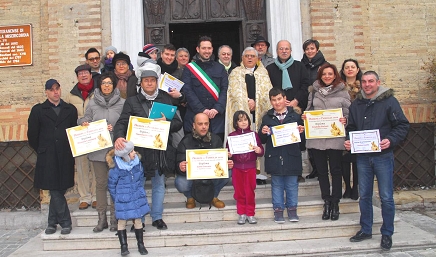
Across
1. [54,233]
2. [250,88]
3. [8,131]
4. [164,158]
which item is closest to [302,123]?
[250,88]

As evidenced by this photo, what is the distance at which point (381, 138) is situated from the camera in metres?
4.78

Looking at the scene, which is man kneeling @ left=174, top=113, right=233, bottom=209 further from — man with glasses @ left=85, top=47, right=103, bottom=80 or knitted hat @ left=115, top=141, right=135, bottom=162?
man with glasses @ left=85, top=47, right=103, bottom=80

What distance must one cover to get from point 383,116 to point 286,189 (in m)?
1.53

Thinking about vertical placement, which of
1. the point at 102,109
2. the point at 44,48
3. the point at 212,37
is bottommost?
the point at 102,109

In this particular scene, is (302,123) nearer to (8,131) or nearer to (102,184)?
(102,184)

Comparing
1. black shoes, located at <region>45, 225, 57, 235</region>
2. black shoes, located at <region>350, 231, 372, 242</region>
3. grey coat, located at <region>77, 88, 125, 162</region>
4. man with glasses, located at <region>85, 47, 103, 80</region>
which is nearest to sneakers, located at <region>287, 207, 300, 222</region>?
black shoes, located at <region>350, 231, 372, 242</region>

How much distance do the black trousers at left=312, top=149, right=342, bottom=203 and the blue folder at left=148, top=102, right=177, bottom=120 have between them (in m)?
2.00

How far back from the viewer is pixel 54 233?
17.5 feet

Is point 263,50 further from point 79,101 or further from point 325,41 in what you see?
point 79,101

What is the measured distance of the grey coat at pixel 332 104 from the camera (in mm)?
5270

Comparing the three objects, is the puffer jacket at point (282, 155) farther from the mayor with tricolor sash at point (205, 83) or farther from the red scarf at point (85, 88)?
the red scarf at point (85, 88)

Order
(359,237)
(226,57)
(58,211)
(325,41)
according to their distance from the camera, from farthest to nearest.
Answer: (325,41) → (226,57) → (58,211) → (359,237)

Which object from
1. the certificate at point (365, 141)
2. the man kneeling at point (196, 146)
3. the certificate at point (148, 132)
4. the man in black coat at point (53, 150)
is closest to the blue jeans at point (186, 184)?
the man kneeling at point (196, 146)

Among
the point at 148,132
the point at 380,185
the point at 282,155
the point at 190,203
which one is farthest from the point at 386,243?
the point at 148,132
